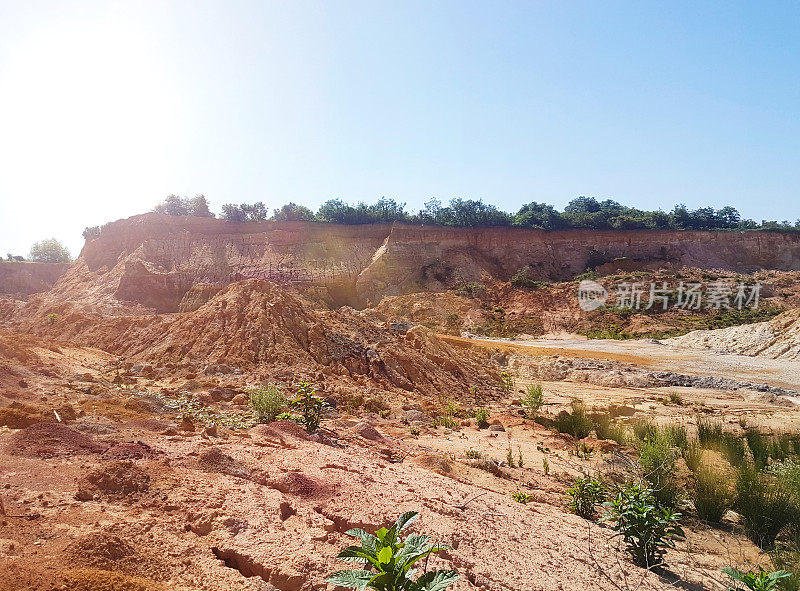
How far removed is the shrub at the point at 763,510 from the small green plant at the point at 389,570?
494cm

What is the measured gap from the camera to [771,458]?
8.87 metres

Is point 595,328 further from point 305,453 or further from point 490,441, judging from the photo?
point 305,453

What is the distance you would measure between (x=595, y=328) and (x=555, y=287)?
6908 millimetres

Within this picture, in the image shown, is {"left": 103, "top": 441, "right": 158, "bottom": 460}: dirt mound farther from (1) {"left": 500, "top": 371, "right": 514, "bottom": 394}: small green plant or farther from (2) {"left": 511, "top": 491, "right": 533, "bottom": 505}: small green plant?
(1) {"left": 500, "top": 371, "right": 514, "bottom": 394}: small green plant

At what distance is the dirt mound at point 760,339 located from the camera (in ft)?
80.6

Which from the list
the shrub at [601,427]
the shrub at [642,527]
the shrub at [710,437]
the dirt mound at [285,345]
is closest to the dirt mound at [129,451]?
the shrub at [642,527]

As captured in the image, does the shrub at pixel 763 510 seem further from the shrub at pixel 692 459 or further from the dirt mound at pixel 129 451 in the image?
the dirt mound at pixel 129 451

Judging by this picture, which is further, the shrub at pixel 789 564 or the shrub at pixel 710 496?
the shrub at pixel 710 496

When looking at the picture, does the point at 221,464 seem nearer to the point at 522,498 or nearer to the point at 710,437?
the point at 522,498

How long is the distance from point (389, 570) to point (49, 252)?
73381mm

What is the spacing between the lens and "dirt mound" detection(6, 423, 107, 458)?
4500 mm

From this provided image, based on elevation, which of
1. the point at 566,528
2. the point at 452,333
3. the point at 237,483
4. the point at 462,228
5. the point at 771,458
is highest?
the point at 462,228

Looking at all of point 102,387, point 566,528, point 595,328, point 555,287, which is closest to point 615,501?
point 566,528

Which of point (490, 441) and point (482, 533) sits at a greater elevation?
point (482, 533)
